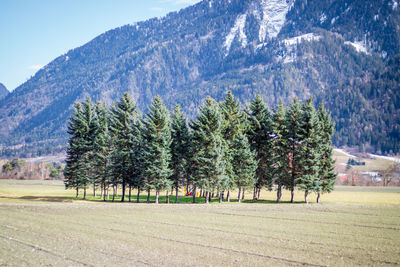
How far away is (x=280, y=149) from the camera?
58.7 meters

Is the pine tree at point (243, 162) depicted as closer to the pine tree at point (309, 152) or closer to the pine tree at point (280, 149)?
the pine tree at point (280, 149)

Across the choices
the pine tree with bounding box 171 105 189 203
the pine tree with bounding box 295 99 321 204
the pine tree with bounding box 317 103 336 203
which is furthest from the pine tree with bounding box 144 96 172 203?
the pine tree with bounding box 317 103 336 203

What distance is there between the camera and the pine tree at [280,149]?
5730 centimetres

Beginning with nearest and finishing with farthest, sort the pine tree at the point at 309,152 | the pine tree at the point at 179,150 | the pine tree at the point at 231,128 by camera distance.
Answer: the pine tree at the point at 309,152
the pine tree at the point at 231,128
the pine tree at the point at 179,150

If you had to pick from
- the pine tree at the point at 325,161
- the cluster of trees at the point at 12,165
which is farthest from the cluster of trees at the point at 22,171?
the pine tree at the point at 325,161

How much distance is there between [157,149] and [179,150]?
653 centimetres

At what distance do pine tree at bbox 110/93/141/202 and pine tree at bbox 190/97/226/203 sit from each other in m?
10.6

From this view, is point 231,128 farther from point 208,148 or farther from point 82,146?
point 82,146

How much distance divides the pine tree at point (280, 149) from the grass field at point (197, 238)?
49.2ft

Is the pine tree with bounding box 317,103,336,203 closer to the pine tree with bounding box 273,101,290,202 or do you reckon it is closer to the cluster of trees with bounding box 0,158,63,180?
the pine tree with bounding box 273,101,290,202

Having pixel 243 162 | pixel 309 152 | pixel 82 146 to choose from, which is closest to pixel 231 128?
pixel 243 162

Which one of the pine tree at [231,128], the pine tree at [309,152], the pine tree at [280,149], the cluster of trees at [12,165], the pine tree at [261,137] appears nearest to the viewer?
the pine tree at [309,152]

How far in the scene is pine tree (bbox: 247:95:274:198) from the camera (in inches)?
2391

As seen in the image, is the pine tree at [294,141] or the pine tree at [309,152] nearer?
the pine tree at [309,152]
